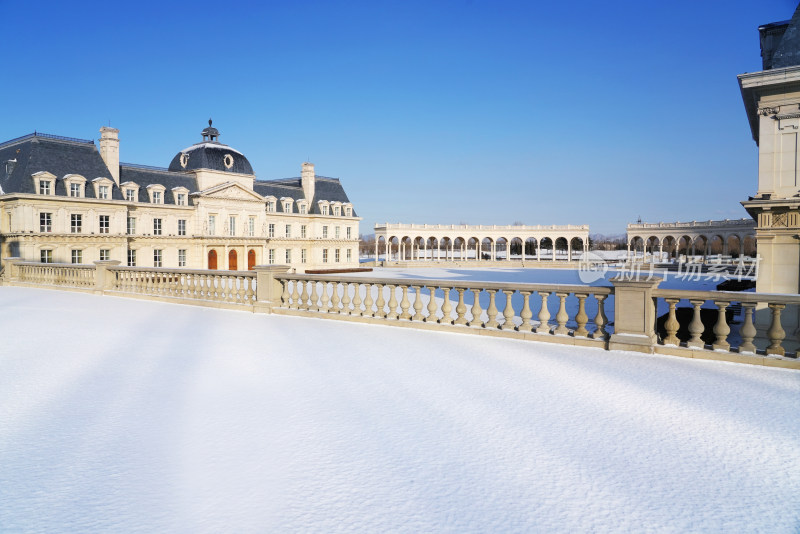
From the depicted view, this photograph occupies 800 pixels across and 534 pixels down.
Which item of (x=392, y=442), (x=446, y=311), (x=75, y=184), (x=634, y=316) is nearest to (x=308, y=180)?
(x=75, y=184)

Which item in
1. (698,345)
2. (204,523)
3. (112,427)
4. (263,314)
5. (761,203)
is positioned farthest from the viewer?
(761,203)

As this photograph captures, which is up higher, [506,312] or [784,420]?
[506,312]

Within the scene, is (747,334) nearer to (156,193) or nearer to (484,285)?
Result: (484,285)

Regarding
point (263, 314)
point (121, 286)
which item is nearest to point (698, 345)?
point (263, 314)

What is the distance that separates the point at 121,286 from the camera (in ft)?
53.2

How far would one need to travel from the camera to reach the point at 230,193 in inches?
1618

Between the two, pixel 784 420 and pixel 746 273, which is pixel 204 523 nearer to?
pixel 784 420

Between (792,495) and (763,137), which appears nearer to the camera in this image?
(792,495)

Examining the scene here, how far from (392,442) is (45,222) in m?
34.9

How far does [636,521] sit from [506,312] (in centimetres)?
587

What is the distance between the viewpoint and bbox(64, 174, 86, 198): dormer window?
3200 centimetres

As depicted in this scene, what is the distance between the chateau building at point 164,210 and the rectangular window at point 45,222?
0.06m

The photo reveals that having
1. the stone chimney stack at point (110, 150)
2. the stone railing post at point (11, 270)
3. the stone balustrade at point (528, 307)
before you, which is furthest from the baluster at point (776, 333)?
the stone chimney stack at point (110, 150)

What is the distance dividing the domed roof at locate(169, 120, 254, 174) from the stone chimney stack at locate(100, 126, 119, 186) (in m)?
6.20
